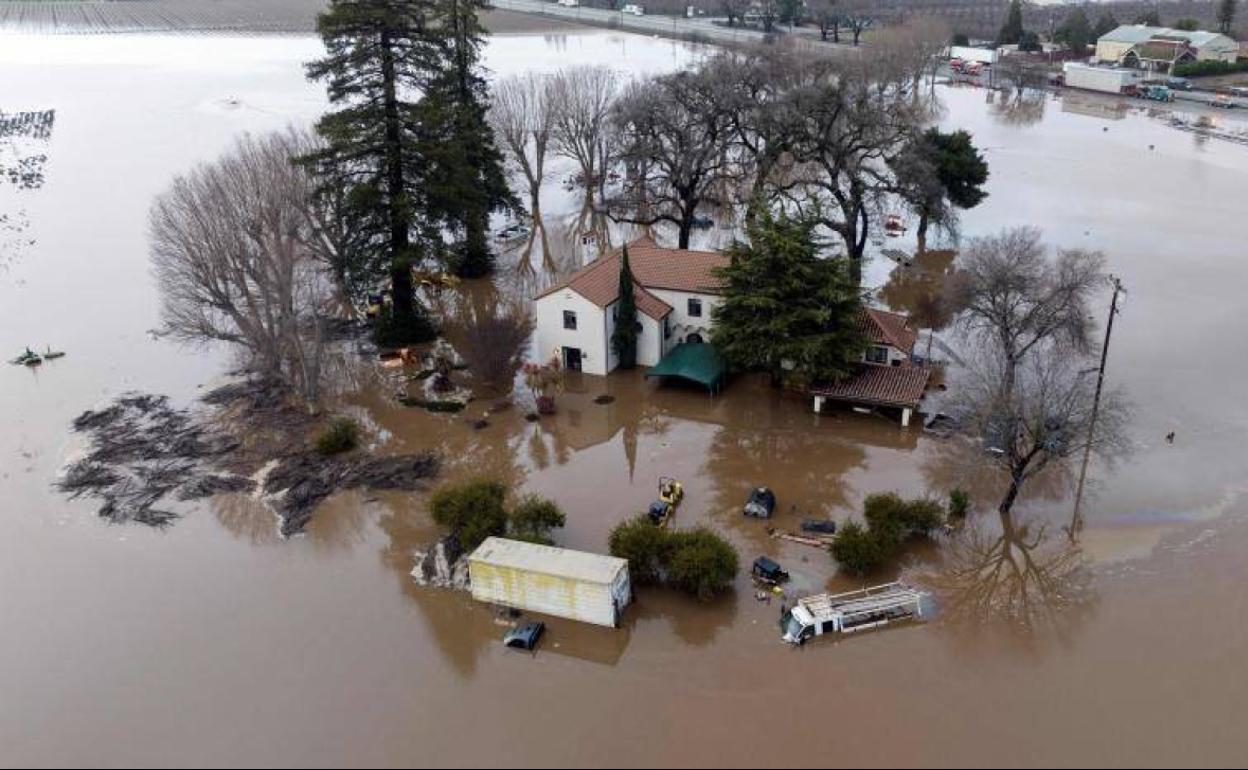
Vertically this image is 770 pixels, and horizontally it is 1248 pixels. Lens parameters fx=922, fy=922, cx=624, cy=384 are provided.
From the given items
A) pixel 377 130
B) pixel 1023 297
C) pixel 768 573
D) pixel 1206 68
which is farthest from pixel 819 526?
pixel 1206 68

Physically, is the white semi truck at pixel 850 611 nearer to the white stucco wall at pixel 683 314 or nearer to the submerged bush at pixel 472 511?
the submerged bush at pixel 472 511

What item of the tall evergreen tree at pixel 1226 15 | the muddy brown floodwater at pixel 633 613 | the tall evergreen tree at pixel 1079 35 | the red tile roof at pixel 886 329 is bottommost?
the muddy brown floodwater at pixel 633 613

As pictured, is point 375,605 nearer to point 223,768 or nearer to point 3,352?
point 223,768

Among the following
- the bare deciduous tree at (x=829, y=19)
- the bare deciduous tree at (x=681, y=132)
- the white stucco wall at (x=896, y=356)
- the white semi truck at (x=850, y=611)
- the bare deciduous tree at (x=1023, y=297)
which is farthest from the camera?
the bare deciduous tree at (x=829, y=19)

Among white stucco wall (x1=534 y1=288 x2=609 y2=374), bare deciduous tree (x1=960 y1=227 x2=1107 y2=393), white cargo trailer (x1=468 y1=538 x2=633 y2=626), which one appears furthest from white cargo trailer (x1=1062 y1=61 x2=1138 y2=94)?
white cargo trailer (x1=468 y1=538 x2=633 y2=626)

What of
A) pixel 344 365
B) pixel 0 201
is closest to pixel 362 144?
pixel 344 365

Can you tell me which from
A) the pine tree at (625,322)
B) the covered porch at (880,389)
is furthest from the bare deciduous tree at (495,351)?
the covered porch at (880,389)
